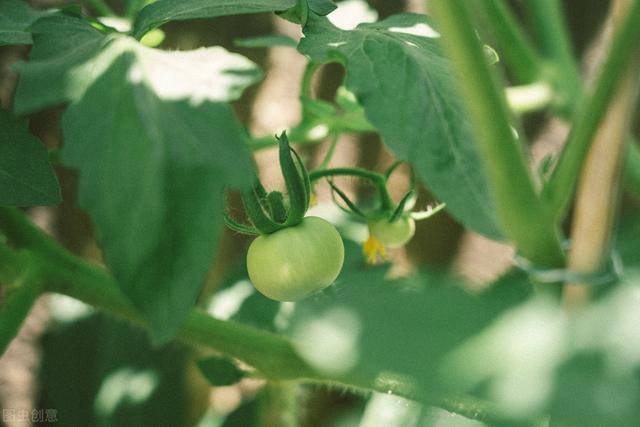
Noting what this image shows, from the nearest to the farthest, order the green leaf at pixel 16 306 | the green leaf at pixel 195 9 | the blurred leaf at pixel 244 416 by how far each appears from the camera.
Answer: the green leaf at pixel 195 9 → the green leaf at pixel 16 306 → the blurred leaf at pixel 244 416

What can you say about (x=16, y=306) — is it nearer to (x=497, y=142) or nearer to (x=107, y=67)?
(x=107, y=67)

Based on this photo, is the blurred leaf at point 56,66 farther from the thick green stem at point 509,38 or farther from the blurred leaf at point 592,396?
the thick green stem at point 509,38

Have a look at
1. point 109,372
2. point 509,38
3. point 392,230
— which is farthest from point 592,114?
point 109,372

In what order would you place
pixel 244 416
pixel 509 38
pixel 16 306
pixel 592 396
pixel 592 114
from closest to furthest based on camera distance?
pixel 592 396, pixel 592 114, pixel 16 306, pixel 509 38, pixel 244 416

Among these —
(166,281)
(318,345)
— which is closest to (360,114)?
(166,281)

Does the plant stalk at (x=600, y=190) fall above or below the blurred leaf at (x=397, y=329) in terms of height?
below

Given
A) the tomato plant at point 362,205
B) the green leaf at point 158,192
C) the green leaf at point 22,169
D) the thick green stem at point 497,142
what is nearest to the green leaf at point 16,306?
the tomato plant at point 362,205
